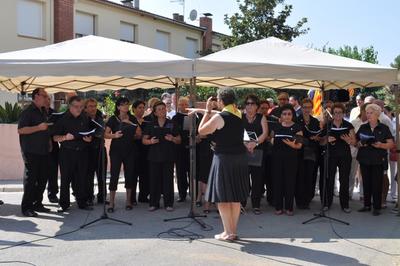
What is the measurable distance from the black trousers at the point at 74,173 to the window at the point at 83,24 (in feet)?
46.5

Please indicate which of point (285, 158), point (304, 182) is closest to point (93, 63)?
point (285, 158)

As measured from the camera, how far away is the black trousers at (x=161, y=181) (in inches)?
331

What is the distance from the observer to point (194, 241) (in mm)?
6656

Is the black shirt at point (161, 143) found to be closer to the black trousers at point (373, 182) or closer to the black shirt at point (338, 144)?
the black shirt at point (338, 144)

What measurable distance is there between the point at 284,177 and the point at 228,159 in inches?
81.1

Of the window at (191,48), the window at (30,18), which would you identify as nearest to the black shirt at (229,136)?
the window at (30,18)

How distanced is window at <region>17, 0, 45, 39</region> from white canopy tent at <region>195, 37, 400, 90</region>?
1272 centimetres

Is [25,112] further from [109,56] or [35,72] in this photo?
[109,56]

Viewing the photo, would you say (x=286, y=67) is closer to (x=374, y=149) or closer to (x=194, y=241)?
(x=374, y=149)

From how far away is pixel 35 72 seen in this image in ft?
24.6

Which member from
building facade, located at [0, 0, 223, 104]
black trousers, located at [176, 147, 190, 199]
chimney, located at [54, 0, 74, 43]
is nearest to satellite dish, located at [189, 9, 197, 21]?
building facade, located at [0, 0, 223, 104]

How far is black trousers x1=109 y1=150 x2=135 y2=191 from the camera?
328 inches

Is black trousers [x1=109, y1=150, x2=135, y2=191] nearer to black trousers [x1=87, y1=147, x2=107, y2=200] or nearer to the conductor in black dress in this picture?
black trousers [x1=87, y1=147, x2=107, y2=200]

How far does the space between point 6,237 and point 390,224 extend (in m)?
5.52
